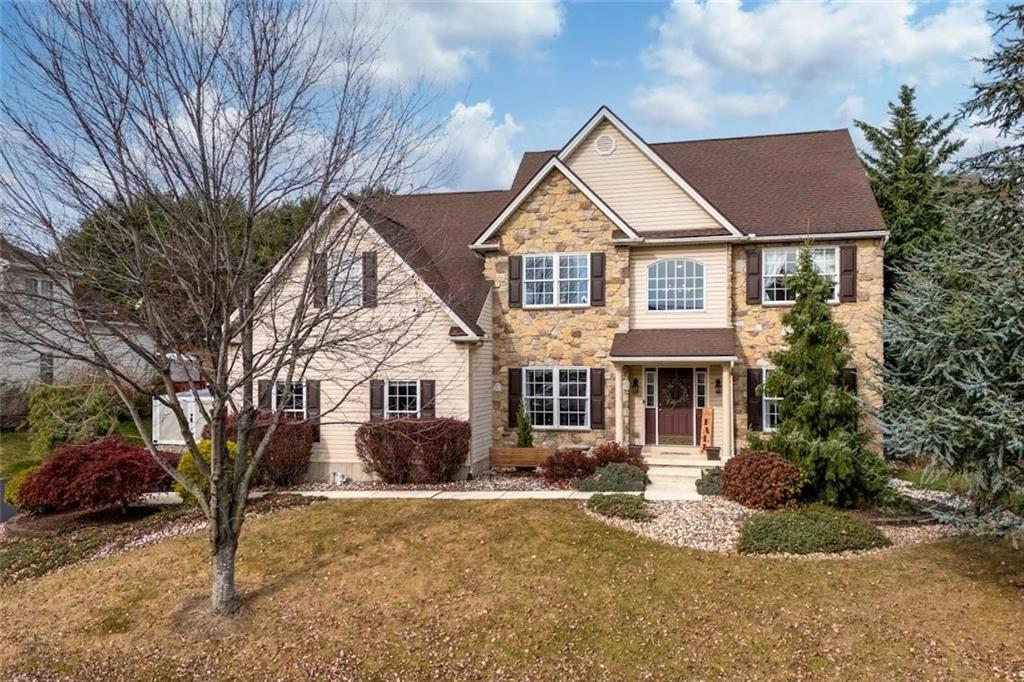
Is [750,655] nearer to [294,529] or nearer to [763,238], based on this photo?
[294,529]

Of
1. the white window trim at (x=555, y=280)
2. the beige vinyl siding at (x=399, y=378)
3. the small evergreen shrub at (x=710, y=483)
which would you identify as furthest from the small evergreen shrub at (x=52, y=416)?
the small evergreen shrub at (x=710, y=483)

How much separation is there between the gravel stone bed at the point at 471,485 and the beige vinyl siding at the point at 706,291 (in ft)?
16.4

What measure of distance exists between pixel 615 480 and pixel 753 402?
5.13m

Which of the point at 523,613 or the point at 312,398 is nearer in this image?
the point at 523,613

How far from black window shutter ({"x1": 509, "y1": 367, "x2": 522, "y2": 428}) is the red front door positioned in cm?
368

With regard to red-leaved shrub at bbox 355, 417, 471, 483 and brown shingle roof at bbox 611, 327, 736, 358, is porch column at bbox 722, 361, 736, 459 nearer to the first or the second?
brown shingle roof at bbox 611, 327, 736, 358

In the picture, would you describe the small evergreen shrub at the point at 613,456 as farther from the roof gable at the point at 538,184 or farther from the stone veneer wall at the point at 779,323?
the roof gable at the point at 538,184

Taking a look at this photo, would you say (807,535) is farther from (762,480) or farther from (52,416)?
(52,416)

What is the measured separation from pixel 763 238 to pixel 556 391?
6406 millimetres

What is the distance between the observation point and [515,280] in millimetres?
17375

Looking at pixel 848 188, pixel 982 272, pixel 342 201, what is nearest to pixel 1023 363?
pixel 982 272

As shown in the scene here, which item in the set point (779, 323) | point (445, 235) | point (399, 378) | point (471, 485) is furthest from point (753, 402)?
point (445, 235)

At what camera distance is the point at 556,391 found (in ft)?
56.3

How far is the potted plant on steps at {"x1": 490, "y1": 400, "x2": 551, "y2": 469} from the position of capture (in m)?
15.9
